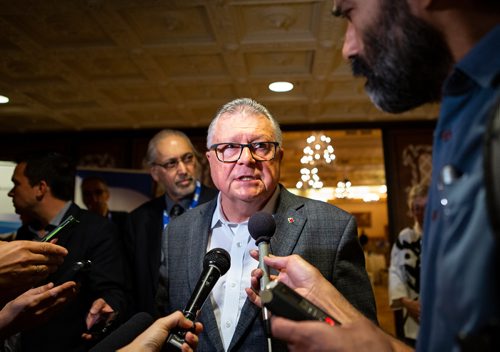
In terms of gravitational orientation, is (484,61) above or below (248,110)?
below

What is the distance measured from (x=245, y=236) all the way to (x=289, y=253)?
22 centimetres

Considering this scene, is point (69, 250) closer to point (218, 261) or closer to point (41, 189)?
point (41, 189)

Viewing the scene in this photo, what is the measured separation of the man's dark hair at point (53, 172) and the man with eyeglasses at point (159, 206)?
562 millimetres

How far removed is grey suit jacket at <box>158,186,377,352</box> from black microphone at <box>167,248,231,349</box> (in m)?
0.30

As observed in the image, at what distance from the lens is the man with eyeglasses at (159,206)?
2.79 metres

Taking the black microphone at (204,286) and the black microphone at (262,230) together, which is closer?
the black microphone at (204,286)

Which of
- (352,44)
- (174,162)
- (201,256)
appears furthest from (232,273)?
(174,162)

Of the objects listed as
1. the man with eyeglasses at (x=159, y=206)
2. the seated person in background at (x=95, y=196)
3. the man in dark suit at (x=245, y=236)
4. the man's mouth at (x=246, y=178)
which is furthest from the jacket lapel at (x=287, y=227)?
the seated person in background at (x=95, y=196)

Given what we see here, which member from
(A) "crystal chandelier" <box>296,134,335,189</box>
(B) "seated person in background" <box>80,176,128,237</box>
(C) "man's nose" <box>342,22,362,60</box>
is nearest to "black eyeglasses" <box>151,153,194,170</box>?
(B) "seated person in background" <box>80,176,128,237</box>

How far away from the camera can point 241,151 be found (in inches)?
65.8

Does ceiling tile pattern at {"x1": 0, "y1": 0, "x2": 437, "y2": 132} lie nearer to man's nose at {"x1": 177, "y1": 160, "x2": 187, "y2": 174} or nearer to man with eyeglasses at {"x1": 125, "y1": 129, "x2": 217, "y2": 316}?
man with eyeglasses at {"x1": 125, "y1": 129, "x2": 217, "y2": 316}

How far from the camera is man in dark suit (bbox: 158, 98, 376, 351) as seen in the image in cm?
151

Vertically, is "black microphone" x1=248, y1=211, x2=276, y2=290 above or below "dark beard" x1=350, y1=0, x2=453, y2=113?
below

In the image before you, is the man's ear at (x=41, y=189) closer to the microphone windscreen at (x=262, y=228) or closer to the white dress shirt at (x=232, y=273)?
the white dress shirt at (x=232, y=273)
